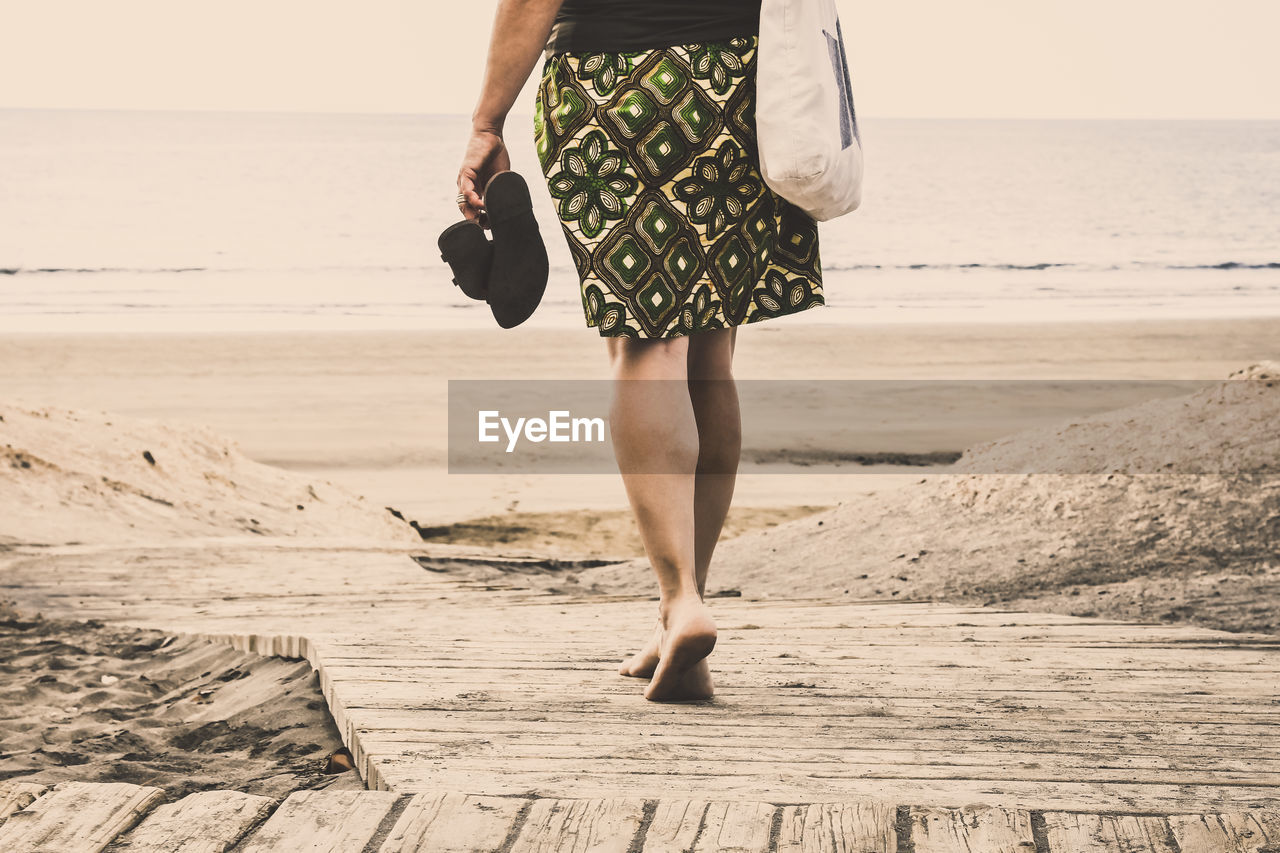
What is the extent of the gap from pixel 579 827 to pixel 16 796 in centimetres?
83

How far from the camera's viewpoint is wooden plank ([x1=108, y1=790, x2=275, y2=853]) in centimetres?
168

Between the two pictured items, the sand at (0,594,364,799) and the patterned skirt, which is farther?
the sand at (0,594,364,799)

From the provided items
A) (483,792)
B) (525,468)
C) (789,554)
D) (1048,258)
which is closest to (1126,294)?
(1048,258)

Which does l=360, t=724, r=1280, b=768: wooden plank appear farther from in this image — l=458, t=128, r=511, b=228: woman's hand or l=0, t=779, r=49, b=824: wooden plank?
l=458, t=128, r=511, b=228: woman's hand

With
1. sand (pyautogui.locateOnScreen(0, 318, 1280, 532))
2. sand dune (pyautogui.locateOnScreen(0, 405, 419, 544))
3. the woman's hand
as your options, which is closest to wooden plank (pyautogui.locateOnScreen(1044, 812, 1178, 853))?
the woman's hand

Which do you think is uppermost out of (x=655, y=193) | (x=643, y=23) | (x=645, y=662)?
(x=643, y=23)

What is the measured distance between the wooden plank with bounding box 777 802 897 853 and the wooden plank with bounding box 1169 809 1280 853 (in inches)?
14.3

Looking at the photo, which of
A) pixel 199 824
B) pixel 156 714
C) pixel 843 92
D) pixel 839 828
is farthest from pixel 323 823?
pixel 156 714

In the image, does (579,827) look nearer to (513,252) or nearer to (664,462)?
(664,462)

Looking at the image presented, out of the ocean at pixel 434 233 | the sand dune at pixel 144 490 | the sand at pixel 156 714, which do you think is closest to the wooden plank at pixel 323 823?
the sand at pixel 156 714

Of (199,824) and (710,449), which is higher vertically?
(710,449)

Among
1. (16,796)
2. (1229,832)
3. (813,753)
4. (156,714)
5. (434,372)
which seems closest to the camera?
(1229,832)

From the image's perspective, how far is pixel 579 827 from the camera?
170 cm

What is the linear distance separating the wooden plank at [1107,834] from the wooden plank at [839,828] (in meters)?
0.21
